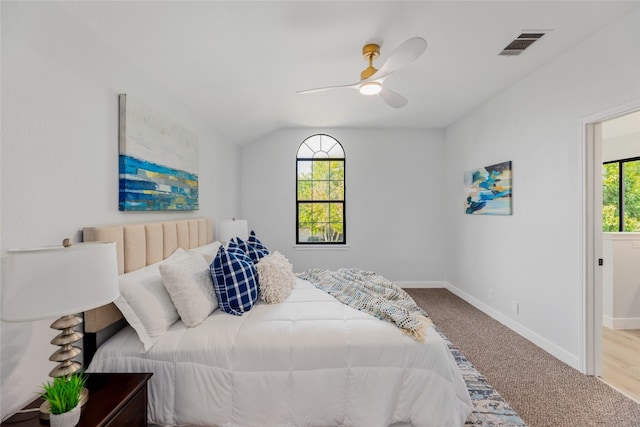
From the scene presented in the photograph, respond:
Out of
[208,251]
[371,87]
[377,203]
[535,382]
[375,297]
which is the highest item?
[371,87]

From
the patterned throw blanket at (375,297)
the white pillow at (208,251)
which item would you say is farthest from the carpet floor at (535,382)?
the white pillow at (208,251)

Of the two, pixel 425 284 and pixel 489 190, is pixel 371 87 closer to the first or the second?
pixel 489 190

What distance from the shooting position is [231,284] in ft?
6.50

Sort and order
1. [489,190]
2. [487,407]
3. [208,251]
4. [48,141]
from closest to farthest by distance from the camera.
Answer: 1. [48,141]
2. [487,407]
3. [208,251]
4. [489,190]

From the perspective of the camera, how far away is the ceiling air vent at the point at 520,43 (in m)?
2.22

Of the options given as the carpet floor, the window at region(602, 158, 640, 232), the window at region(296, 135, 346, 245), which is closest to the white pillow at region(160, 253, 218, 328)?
the carpet floor

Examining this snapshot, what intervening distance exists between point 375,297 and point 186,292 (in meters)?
1.28

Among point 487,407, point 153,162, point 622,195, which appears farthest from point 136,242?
point 622,195

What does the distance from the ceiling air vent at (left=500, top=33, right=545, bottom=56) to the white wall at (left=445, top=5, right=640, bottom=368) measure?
0.47ft

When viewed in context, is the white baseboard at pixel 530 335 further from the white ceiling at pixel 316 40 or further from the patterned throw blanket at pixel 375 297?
the white ceiling at pixel 316 40

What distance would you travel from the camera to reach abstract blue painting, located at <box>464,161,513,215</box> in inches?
126

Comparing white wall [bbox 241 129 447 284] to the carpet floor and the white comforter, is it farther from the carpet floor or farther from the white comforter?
the white comforter

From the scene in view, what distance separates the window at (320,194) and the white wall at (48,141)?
116 inches

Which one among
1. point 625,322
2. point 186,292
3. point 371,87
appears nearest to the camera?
point 186,292
